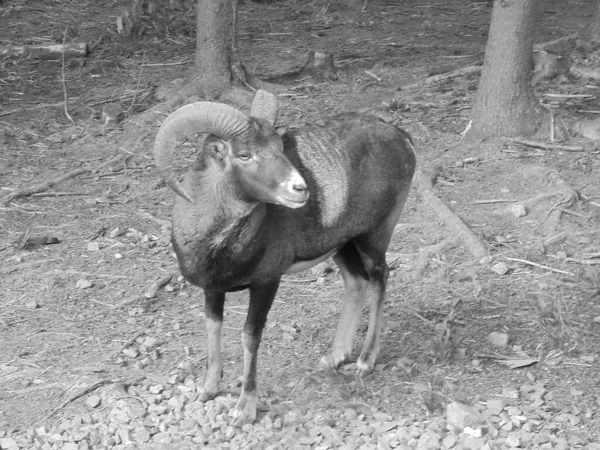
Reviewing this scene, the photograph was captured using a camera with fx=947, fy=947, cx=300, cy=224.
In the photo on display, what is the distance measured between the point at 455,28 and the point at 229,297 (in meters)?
7.56

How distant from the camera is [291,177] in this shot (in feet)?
16.2

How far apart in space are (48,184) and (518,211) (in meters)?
4.36

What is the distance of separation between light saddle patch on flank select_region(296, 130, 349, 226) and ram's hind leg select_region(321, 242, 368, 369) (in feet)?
1.87

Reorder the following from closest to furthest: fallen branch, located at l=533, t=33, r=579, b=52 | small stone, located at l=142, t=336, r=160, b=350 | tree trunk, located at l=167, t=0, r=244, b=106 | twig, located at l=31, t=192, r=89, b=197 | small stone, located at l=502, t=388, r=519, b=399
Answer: small stone, located at l=502, t=388, r=519, b=399
small stone, located at l=142, t=336, r=160, b=350
twig, located at l=31, t=192, r=89, b=197
tree trunk, located at l=167, t=0, r=244, b=106
fallen branch, located at l=533, t=33, r=579, b=52

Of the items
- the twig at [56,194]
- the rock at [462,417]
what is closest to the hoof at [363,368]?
the rock at [462,417]

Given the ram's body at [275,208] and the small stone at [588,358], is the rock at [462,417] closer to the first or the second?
the ram's body at [275,208]

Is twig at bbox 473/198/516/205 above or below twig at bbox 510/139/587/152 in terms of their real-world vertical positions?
below

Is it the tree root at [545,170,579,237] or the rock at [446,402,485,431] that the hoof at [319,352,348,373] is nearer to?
the rock at [446,402,485,431]

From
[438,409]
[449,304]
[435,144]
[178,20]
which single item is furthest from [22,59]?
[438,409]

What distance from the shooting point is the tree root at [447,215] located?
7.51 meters

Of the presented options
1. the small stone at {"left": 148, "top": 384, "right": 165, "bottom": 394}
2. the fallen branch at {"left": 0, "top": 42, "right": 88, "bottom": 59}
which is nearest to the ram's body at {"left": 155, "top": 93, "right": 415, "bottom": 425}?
the small stone at {"left": 148, "top": 384, "right": 165, "bottom": 394}

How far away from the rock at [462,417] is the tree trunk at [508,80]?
4332 millimetres

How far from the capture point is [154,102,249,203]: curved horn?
16.3ft

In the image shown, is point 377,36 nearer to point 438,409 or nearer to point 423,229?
point 423,229
